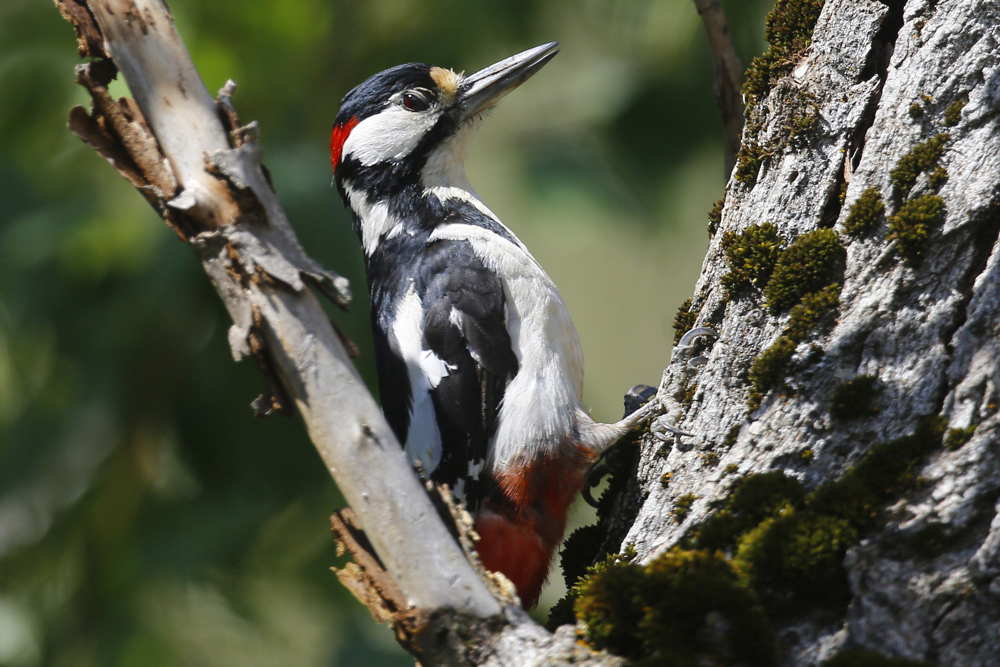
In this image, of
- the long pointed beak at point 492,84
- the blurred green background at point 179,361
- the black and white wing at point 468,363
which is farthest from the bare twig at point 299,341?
the blurred green background at point 179,361

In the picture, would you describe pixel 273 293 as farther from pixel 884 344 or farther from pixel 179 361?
pixel 179 361

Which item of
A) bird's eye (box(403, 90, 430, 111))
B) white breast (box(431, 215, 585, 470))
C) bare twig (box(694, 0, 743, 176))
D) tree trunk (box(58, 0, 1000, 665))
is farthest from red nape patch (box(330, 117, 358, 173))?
tree trunk (box(58, 0, 1000, 665))

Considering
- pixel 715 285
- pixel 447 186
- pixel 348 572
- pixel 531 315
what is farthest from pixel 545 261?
pixel 348 572

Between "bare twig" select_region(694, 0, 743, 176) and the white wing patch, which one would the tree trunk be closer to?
"bare twig" select_region(694, 0, 743, 176)

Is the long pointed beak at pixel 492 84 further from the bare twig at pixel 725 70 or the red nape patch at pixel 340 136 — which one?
the bare twig at pixel 725 70

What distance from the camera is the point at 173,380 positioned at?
3979 millimetres

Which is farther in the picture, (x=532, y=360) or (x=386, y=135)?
(x=386, y=135)

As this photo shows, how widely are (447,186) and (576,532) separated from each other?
134 centimetres

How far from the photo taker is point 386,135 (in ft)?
9.87

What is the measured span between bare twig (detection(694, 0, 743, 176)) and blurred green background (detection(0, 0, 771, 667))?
1305 mm

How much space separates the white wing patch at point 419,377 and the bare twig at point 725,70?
1044mm

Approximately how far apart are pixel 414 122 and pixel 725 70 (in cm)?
114

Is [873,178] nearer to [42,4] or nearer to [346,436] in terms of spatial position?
[346,436]

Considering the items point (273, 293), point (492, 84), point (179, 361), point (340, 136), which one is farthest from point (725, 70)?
point (179, 361)
